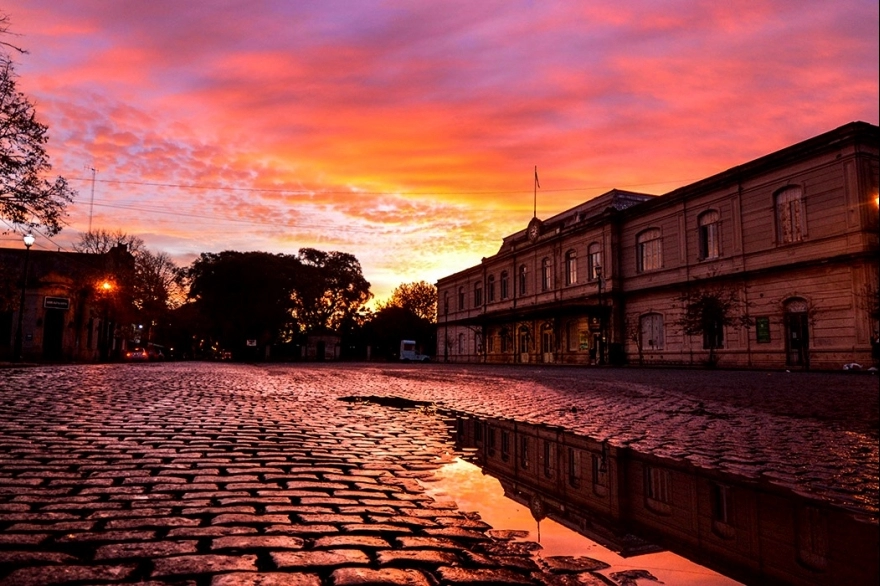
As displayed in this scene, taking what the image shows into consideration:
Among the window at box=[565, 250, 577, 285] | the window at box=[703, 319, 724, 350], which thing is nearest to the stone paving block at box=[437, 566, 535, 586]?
the window at box=[703, 319, 724, 350]

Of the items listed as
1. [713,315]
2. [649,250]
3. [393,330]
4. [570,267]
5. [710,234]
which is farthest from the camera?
[393,330]

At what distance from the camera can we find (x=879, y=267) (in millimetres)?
25766

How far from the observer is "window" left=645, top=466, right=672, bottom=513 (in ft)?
12.7

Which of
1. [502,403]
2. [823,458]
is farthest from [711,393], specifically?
[823,458]

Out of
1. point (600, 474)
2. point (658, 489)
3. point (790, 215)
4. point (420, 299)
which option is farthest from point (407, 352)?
point (658, 489)

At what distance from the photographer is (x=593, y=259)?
45.6 metres

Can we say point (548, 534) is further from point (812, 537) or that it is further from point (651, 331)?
point (651, 331)

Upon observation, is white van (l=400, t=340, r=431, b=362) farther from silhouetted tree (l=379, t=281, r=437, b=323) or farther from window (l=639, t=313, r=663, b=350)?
window (l=639, t=313, r=663, b=350)

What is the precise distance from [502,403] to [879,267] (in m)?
22.6

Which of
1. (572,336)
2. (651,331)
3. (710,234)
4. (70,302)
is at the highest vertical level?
(710,234)

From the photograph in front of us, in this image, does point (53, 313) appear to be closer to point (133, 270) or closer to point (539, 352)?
point (133, 270)

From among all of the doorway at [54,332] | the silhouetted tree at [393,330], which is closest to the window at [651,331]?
the doorway at [54,332]

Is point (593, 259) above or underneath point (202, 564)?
above

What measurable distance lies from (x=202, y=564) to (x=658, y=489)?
10.1 feet
